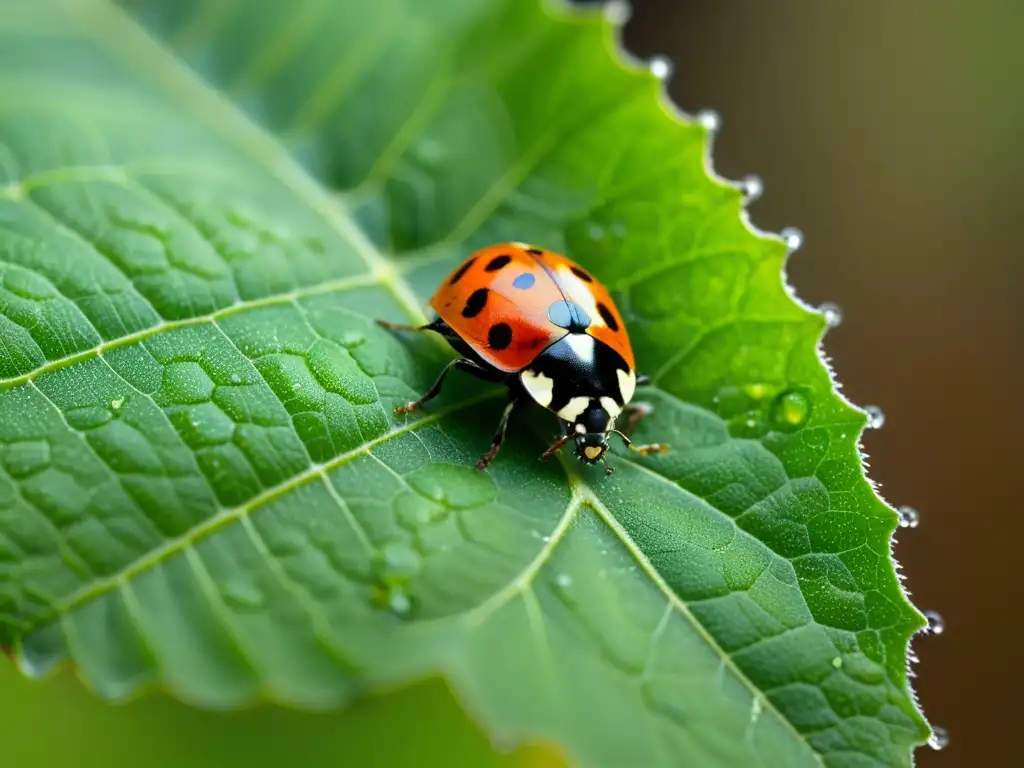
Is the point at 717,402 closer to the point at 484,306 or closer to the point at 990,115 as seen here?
the point at 484,306

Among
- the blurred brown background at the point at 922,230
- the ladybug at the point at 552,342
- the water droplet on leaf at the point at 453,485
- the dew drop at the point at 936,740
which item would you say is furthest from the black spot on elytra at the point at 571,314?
the blurred brown background at the point at 922,230

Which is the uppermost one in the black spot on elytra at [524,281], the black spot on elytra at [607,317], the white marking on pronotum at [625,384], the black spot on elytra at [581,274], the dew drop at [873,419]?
the dew drop at [873,419]

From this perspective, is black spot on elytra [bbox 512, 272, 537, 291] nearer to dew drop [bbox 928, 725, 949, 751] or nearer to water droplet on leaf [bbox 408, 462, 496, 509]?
water droplet on leaf [bbox 408, 462, 496, 509]

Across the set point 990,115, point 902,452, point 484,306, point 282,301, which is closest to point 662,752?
point 484,306

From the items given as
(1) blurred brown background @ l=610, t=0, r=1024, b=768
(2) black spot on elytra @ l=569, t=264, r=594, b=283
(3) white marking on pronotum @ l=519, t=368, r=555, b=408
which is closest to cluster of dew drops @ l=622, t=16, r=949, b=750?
(2) black spot on elytra @ l=569, t=264, r=594, b=283

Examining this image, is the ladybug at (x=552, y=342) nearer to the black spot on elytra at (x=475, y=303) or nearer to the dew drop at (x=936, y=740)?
the black spot on elytra at (x=475, y=303)

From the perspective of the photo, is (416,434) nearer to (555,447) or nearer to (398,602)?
(555,447)
